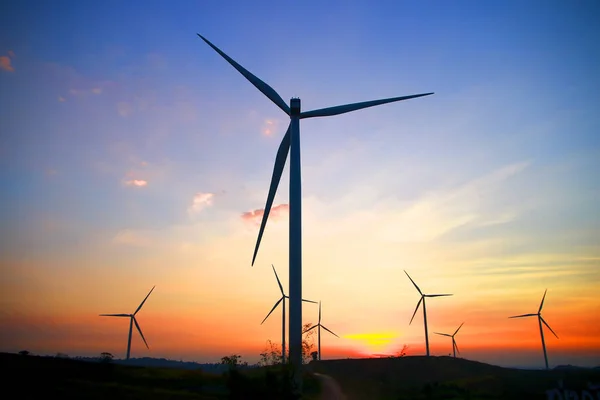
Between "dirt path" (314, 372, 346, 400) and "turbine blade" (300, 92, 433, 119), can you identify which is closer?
"turbine blade" (300, 92, 433, 119)

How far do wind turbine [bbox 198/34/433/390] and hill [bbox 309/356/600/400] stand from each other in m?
31.3

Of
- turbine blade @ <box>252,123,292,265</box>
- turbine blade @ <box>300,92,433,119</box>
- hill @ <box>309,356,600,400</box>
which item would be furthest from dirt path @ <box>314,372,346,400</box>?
turbine blade @ <box>300,92,433,119</box>

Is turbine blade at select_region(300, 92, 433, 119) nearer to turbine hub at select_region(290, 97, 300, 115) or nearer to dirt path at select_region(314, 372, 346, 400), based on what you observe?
turbine hub at select_region(290, 97, 300, 115)

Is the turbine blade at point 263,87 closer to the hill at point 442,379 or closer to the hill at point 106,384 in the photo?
the hill at point 106,384

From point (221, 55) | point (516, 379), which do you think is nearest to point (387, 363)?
point (516, 379)

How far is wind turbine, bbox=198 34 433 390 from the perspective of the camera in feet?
169

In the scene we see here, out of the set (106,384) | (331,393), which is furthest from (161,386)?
(331,393)

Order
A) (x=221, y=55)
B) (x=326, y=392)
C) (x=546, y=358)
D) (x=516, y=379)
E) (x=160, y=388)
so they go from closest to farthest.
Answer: (x=160, y=388) < (x=221, y=55) < (x=326, y=392) < (x=516, y=379) < (x=546, y=358)

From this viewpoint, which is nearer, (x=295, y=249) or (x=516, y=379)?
(x=295, y=249)

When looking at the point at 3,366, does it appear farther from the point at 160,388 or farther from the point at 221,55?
the point at 221,55

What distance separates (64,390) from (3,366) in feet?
27.2

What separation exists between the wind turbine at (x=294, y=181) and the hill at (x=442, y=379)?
103ft

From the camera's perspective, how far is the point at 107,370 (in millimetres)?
53438

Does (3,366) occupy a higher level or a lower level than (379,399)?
higher
